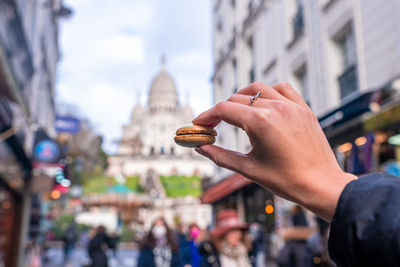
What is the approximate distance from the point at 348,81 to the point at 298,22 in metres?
3.30

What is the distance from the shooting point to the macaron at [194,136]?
1209mm

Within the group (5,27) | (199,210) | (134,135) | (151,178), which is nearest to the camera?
(5,27)

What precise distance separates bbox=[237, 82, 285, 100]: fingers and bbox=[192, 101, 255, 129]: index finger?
11 centimetres

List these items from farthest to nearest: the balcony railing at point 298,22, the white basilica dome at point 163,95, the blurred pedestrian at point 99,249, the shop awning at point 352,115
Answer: the white basilica dome at point 163,95, the balcony railing at point 298,22, the blurred pedestrian at point 99,249, the shop awning at point 352,115

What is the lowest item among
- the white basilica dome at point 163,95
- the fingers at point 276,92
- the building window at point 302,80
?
the fingers at point 276,92

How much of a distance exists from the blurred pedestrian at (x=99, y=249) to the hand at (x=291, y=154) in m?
9.15

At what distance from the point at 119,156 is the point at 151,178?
1407 inches

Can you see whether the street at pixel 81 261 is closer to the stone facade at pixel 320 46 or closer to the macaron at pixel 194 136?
the stone facade at pixel 320 46

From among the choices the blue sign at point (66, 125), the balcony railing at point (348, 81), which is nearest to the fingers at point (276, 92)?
the balcony railing at point (348, 81)

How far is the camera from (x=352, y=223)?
826mm

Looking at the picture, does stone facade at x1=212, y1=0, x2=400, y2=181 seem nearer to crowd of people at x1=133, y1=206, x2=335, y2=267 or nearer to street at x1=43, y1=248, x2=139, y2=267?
crowd of people at x1=133, y1=206, x2=335, y2=267

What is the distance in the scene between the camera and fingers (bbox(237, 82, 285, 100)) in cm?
110

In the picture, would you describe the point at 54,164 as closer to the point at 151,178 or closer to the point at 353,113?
the point at 353,113

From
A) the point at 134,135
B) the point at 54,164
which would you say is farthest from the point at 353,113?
the point at 134,135
